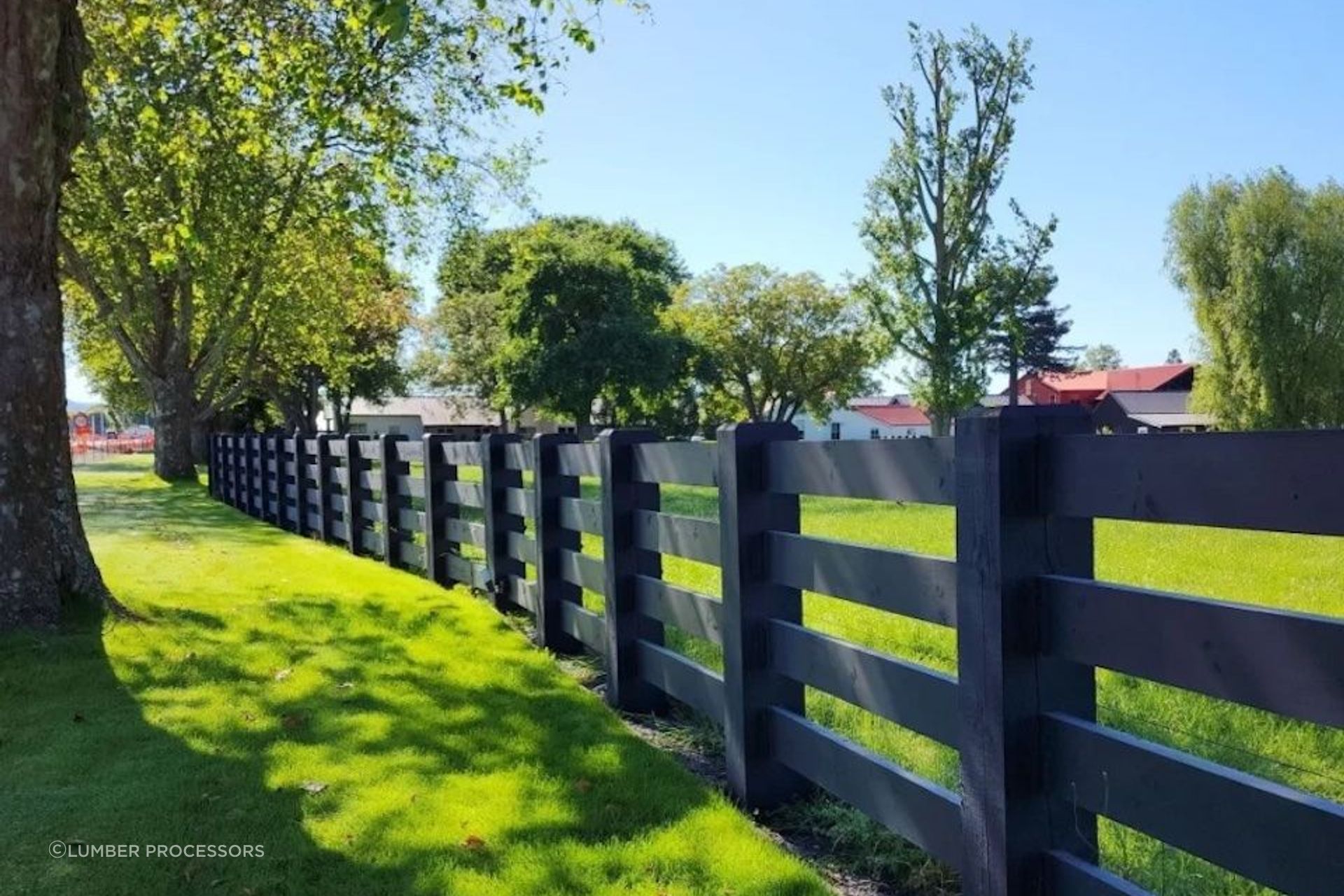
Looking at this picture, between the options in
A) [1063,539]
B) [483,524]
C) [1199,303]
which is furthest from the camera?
[1199,303]

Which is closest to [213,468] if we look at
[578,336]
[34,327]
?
[34,327]

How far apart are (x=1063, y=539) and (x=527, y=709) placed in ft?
10.7

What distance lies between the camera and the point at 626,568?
5.35 meters

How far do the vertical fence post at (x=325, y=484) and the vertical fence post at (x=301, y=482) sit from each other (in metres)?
0.92

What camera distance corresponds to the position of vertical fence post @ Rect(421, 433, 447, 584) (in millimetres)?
8773

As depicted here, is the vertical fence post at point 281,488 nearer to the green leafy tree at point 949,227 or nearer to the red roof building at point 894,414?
the green leafy tree at point 949,227

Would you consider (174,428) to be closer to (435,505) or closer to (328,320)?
(328,320)

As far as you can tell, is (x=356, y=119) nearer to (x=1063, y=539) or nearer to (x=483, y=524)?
(x=483, y=524)

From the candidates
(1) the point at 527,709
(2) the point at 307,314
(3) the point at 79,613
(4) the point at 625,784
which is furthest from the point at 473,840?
(2) the point at 307,314

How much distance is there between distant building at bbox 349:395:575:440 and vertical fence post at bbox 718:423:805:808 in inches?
2676

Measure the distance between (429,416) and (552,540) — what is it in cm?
8780

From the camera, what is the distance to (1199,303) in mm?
41938

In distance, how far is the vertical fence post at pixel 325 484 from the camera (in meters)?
12.3

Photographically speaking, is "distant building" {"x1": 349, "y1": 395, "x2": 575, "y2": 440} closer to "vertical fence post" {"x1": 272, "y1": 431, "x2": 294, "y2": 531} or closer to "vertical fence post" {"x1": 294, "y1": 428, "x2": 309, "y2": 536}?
"vertical fence post" {"x1": 272, "y1": 431, "x2": 294, "y2": 531}
